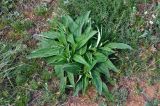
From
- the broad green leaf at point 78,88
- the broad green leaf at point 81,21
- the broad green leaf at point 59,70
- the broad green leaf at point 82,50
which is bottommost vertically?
the broad green leaf at point 78,88

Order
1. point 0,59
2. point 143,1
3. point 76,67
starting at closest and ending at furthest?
point 76,67, point 0,59, point 143,1

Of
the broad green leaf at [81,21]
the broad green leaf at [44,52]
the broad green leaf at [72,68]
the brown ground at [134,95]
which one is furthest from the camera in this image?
the broad green leaf at [81,21]

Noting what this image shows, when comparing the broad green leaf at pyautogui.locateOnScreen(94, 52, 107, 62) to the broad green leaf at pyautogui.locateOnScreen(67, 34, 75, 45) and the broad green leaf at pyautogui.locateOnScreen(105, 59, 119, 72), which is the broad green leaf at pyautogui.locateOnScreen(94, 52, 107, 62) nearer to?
the broad green leaf at pyautogui.locateOnScreen(105, 59, 119, 72)

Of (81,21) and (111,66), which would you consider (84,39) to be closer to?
(81,21)

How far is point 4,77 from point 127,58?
5.19 ft

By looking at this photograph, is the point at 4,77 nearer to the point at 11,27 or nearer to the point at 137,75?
the point at 11,27

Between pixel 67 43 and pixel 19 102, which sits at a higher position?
pixel 67 43

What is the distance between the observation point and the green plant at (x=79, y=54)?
4.82 m

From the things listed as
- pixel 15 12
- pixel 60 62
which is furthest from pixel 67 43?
pixel 15 12

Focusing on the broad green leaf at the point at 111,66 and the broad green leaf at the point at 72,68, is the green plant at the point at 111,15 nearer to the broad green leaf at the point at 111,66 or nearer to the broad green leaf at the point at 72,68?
the broad green leaf at the point at 111,66

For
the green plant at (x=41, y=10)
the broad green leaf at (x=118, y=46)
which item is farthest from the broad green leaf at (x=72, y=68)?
the green plant at (x=41, y=10)

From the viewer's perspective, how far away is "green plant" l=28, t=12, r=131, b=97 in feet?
15.8

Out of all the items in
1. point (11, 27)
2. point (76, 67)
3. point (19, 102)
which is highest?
point (11, 27)

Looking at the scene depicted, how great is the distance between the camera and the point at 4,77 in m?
5.01
